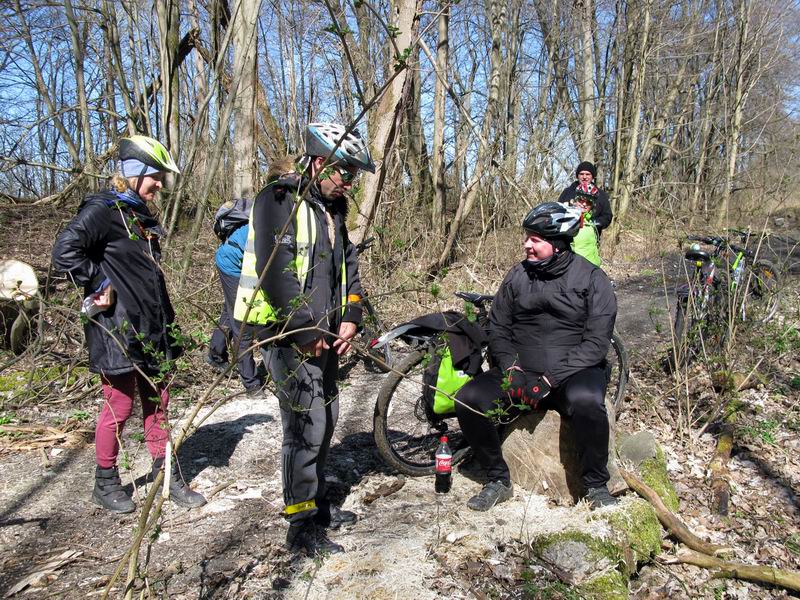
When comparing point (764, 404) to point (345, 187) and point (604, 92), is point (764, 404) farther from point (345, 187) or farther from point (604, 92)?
point (604, 92)

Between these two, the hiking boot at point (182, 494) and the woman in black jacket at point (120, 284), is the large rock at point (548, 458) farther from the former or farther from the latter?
the woman in black jacket at point (120, 284)

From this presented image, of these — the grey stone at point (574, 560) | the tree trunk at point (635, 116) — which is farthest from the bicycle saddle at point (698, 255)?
the tree trunk at point (635, 116)

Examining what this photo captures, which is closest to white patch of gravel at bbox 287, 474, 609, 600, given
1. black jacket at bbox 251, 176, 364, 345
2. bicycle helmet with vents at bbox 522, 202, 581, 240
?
black jacket at bbox 251, 176, 364, 345

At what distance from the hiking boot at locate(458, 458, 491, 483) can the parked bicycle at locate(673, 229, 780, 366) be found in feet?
6.39

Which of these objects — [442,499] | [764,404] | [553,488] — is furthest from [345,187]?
[764,404]

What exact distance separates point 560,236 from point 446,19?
8.24m

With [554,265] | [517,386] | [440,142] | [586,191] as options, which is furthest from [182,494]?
[440,142]

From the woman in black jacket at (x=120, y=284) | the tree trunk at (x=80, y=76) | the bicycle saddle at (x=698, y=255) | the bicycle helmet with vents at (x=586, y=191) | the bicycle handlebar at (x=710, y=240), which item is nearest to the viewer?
the woman in black jacket at (x=120, y=284)

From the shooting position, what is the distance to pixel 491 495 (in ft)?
11.5

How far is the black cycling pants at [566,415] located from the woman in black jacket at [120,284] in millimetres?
1732

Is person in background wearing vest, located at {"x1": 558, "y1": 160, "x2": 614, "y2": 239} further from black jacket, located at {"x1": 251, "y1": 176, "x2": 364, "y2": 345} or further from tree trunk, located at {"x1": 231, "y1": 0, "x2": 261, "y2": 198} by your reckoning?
black jacket, located at {"x1": 251, "y1": 176, "x2": 364, "y2": 345}

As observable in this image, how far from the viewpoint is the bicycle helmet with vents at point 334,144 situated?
269 cm

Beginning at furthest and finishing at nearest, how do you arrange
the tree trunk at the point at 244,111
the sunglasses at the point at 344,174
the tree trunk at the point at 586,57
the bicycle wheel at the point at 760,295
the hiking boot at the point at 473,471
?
the tree trunk at the point at 586,57, the tree trunk at the point at 244,111, the bicycle wheel at the point at 760,295, the hiking boot at the point at 473,471, the sunglasses at the point at 344,174

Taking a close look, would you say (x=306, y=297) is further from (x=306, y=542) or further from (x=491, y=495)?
(x=491, y=495)
